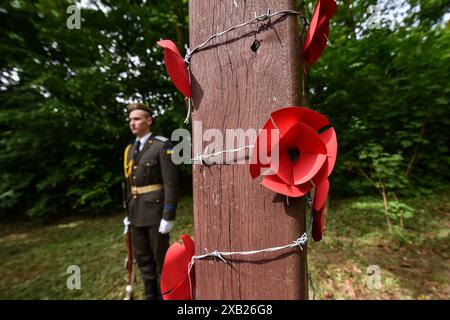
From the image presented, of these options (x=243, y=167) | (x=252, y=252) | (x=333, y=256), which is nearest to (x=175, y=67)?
(x=243, y=167)

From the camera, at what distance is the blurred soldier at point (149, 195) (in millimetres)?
2182

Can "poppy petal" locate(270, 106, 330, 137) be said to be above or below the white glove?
above

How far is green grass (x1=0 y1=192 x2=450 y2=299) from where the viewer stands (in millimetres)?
2611

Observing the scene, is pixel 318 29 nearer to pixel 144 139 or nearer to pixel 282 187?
pixel 282 187

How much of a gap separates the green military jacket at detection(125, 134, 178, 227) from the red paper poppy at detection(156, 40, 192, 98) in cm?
147

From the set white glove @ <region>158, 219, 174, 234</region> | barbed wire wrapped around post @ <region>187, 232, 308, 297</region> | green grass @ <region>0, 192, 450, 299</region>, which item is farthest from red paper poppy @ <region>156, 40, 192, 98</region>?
green grass @ <region>0, 192, 450, 299</region>

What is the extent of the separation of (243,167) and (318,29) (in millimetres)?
571

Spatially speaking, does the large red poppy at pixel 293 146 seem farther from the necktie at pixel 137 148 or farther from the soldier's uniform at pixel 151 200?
the necktie at pixel 137 148

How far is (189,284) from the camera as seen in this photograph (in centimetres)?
91

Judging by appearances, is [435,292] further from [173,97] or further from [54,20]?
[54,20]

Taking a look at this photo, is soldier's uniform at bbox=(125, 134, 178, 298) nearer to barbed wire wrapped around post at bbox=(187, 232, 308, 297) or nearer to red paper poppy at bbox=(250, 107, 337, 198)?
barbed wire wrapped around post at bbox=(187, 232, 308, 297)

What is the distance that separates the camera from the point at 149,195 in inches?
89.6

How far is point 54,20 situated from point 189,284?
726cm
